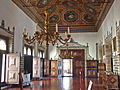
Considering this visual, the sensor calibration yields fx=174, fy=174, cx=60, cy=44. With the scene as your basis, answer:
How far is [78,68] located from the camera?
22.1 metres

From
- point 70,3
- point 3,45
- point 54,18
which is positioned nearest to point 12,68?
point 3,45

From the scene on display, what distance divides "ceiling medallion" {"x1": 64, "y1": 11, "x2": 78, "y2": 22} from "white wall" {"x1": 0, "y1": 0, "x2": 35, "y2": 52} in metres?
6.03

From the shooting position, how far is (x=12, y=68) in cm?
1118

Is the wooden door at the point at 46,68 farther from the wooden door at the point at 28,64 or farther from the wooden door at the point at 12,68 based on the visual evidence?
the wooden door at the point at 12,68

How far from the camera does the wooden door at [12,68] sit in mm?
11133

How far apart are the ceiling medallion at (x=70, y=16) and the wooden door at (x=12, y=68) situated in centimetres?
1046

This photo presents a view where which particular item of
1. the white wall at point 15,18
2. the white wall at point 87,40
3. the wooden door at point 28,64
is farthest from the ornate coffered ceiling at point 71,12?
the wooden door at point 28,64

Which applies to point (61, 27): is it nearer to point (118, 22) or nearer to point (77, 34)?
point (77, 34)

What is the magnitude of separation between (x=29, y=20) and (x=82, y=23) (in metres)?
8.10

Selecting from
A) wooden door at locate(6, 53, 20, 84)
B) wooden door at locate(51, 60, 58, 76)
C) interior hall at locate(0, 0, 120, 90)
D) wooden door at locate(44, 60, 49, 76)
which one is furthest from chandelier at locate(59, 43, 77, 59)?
wooden door at locate(6, 53, 20, 84)

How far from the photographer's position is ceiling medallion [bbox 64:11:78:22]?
20.0 meters

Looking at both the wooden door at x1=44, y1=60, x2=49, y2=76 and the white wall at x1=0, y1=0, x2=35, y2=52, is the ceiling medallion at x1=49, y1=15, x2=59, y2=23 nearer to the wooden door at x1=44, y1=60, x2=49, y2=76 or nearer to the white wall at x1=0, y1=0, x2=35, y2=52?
the wooden door at x1=44, y1=60, x2=49, y2=76

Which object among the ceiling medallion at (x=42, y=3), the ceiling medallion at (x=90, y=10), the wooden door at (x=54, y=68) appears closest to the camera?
the ceiling medallion at (x=42, y=3)

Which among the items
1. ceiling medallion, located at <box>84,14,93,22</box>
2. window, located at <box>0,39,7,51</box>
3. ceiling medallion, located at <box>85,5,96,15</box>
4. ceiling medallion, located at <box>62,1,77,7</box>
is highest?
ceiling medallion, located at <box>62,1,77,7</box>
